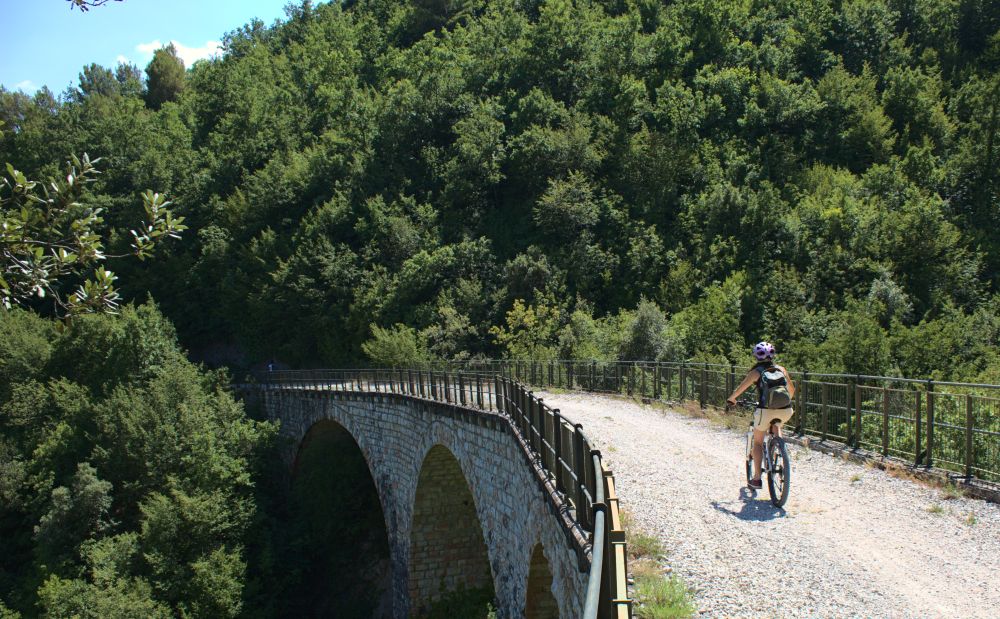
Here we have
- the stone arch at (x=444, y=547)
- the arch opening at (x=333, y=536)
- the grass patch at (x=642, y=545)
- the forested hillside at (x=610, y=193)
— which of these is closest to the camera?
the grass patch at (x=642, y=545)

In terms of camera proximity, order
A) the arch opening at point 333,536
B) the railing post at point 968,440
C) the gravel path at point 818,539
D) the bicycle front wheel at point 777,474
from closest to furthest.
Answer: the gravel path at point 818,539, the bicycle front wheel at point 777,474, the railing post at point 968,440, the arch opening at point 333,536

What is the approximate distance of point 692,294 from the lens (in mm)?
38562

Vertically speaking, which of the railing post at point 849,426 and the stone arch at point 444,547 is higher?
the railing post at point 849,426

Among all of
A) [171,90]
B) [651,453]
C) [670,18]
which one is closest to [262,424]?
[651,453]

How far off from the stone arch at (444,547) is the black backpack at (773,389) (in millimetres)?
12398

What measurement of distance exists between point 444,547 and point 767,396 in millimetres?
14650

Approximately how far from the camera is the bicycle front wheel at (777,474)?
769 cm

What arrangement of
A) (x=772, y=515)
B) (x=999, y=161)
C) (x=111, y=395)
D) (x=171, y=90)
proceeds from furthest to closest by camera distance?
(x=171, y=90)
(x=999, y=161)
(x=111, y=395)
(x=772, y=515)

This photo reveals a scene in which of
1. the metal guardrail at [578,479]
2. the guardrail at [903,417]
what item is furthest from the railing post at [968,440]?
the metal guardrail at [578,479]

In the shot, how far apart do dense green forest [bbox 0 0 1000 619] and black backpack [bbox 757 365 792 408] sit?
1431cm

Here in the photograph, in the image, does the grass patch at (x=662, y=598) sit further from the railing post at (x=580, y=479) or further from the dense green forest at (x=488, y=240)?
the dense green forest at (x=488, y=240)

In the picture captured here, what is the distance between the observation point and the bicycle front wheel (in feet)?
25.2

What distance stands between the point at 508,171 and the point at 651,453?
1535 inches

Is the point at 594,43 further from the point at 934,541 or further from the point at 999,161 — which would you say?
the point at 934,541
